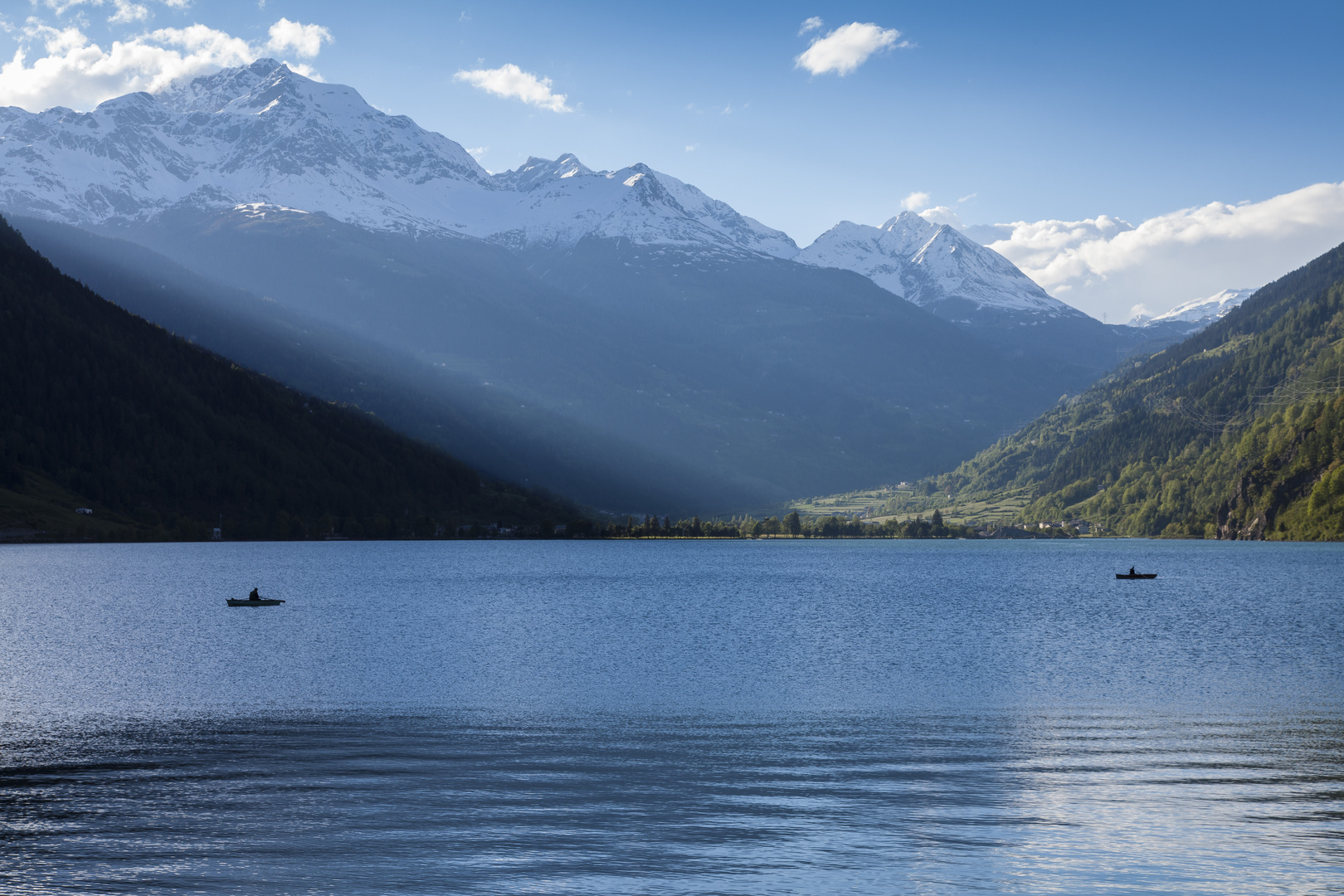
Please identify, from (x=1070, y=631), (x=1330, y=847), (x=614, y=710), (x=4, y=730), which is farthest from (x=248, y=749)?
(x=1070, y=631)

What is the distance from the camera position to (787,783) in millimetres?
36875

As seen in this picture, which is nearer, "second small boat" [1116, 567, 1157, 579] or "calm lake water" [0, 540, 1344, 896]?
"calm lake water" [0, 540, 1344, 896]

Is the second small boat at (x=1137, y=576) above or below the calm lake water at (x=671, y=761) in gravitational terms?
below

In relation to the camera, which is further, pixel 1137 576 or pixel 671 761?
pixel 1137 576

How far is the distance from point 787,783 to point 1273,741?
22869mm

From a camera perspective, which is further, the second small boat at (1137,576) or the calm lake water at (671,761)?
the second small boat at (1137,576)

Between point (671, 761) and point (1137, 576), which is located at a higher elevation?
point (671, 761)

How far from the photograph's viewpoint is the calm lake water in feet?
89.4

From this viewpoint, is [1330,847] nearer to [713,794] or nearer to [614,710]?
[713,794]

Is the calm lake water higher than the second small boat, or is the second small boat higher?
the calm lake water

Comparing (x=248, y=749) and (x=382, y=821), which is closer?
(x=382, y=821)

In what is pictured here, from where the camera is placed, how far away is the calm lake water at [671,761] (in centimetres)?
2725

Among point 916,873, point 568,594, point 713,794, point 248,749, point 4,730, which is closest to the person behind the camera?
point 916,873

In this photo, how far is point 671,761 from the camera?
41250 mm
